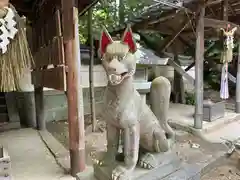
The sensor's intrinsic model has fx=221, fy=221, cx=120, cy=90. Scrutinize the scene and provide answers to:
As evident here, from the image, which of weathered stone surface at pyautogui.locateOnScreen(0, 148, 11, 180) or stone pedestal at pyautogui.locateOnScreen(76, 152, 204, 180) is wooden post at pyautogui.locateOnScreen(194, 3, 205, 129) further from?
weathered stone surface at pyautogui.locateOnScreen(0, 148, 11, 180)

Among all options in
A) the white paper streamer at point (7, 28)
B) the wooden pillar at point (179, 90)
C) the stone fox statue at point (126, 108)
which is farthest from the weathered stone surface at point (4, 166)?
the wooden pillar at point (179, 90)

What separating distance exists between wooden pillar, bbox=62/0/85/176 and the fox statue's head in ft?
→ 4.35

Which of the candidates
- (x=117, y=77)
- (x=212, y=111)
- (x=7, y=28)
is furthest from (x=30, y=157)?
(x=212, y=111)

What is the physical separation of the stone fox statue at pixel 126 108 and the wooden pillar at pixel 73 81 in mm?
1233

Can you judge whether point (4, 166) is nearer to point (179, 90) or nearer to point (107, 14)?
point (107, 14)

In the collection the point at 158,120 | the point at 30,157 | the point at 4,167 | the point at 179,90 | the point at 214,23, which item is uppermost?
the point at 214,23

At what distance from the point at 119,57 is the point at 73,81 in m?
1.45

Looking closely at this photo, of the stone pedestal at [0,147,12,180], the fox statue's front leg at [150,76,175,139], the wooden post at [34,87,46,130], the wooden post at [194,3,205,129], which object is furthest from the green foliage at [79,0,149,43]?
the fox statue's front leg at [150,76,175,139]

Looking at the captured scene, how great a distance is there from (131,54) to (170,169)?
2.95 feet

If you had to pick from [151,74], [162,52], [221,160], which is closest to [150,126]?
[221,160]

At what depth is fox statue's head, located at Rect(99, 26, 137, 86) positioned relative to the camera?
4.45 ft

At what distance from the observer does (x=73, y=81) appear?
2.70m

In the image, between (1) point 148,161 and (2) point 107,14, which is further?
(2) point 107,14

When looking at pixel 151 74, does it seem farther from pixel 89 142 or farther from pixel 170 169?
pixel 170 169
